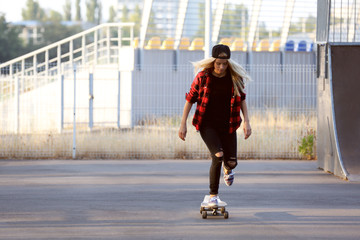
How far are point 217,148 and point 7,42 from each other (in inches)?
2763

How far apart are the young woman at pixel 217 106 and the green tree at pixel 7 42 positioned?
A: 2711 inches

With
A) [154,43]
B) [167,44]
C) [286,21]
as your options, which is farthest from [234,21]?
[154,43]

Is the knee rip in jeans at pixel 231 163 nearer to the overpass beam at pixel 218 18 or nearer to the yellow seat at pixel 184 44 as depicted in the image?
the yellow seat at pixel 184 44

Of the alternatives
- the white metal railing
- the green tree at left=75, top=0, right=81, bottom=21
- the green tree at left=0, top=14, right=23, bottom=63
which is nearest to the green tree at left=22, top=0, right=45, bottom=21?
the green tree at left=75, top=0, right=81, bottom=21

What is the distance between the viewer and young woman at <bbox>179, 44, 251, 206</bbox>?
8453 millimetres

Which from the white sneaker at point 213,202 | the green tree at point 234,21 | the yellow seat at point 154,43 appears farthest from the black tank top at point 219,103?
the green tree at point 234,21

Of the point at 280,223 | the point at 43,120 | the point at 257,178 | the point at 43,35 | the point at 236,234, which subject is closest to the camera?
the point at 236,234

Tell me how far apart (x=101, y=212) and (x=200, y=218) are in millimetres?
1190

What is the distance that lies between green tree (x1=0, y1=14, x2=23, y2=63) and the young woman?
68868mm

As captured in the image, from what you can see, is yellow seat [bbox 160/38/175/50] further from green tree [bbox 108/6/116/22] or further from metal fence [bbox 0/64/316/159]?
green tree [bbox 108/6/116/22]

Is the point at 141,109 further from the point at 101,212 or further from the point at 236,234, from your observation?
the point at 236,234

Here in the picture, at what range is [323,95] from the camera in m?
14.2

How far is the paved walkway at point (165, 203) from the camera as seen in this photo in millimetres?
7602

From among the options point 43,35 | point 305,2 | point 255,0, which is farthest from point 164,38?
point 43,35
